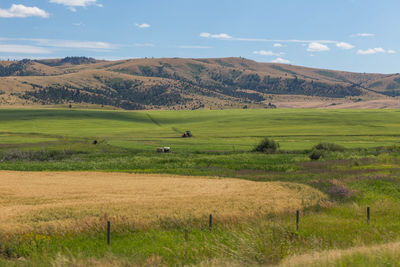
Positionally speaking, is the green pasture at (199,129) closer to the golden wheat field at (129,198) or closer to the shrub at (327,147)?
the shrub at (327,147)

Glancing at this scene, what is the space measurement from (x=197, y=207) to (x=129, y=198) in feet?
22.7

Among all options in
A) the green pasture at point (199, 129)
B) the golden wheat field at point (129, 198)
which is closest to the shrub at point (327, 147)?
the green pasture at point (199, 129)

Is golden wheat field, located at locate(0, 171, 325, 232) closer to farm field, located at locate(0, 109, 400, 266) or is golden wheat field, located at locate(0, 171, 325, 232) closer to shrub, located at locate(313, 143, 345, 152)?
farm field, located at locate(0, 109, 400, 266)

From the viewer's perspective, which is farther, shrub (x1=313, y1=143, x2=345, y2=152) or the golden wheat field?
shrub (x1=313, y1=143, x2=345, y2=152)

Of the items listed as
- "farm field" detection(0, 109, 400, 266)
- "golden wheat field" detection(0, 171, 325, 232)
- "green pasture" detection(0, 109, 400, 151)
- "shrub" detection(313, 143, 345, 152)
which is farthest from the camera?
"green pasture" detection(0, 109, 400, 151)

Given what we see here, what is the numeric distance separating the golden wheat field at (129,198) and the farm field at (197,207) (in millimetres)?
85

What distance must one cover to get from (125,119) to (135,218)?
480ft

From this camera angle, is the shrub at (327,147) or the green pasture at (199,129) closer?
the shrub at (327,147)

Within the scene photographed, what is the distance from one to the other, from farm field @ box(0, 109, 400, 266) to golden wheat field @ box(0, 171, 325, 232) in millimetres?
85

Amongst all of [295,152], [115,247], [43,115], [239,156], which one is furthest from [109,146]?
[43,115]

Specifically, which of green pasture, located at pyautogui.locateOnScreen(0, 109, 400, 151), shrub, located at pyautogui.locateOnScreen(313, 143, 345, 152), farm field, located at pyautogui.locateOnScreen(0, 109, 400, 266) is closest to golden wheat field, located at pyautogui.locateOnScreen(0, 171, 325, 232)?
farm field, located at pyautogui.locateOnScreen(0, 109, 400, 266)

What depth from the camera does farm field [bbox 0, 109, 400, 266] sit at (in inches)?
753

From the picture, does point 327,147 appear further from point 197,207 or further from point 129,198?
point 197,207

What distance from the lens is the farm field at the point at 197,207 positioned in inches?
753
